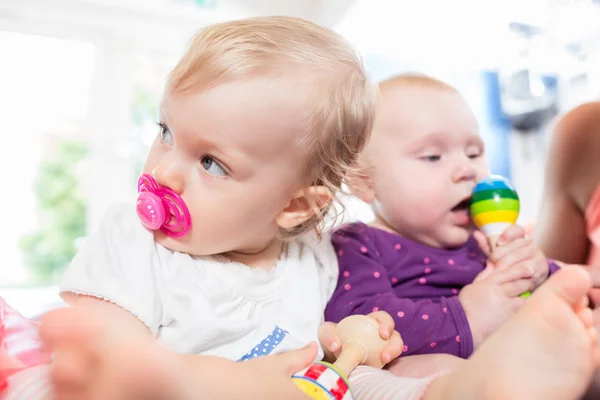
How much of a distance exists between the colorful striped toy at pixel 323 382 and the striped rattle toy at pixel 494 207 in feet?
1.47

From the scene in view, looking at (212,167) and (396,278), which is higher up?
(212,167)

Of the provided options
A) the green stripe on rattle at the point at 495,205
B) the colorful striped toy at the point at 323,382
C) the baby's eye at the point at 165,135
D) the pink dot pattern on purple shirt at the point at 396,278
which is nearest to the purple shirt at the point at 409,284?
the pink dot pattern on purple shirt at the point at 396,278

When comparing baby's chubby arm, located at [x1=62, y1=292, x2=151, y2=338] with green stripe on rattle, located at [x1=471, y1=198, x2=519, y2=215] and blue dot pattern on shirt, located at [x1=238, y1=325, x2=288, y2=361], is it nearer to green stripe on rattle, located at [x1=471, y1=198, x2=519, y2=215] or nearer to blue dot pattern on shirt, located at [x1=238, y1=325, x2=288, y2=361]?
blue dot pattern on shirt, located at [x1=238, y1=325, x2=288, y2=361]

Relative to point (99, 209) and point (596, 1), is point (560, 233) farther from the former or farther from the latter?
point (99, 209)

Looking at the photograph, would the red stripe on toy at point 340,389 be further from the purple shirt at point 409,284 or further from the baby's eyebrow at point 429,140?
the baby's eyebrow at point 429,140

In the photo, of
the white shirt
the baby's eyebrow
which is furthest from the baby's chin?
the baby's eyebrow

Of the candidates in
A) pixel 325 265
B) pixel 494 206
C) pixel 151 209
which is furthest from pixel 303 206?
pixel 494 206

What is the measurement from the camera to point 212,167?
27.5 inches

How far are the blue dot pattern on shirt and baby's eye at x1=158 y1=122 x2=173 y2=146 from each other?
0.93 feet

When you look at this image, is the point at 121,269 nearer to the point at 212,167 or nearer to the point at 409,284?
the point at 212,167

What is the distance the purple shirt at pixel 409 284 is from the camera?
0.80m

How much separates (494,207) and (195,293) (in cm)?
52

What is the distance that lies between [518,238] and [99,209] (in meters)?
2.01

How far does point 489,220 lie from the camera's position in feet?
3.01
